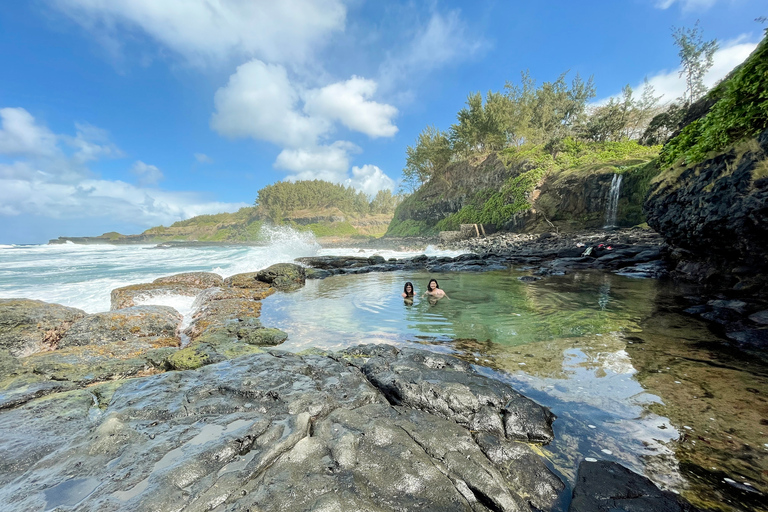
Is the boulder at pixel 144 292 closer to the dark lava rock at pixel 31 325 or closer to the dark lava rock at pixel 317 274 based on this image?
the dark lava rock at pixel 31 325

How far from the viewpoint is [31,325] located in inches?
232

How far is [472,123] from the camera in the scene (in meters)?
43.5

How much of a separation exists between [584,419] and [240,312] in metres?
7.89

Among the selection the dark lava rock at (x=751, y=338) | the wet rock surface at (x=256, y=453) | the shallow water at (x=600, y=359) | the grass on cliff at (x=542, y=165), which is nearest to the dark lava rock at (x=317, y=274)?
the shallow water at (x=600, y=359)

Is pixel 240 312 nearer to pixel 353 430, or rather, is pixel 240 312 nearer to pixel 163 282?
pixel 163 282

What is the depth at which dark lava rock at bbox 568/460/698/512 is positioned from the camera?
77.8 inches

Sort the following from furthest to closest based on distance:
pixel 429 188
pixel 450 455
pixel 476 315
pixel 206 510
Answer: pixel 429 188 < pixel 476 315 < pixel 450 455 < pixel 206 510

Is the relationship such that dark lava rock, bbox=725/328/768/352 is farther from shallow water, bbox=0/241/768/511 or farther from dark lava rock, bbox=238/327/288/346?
dark lava rock, bbox=238/327/288/346

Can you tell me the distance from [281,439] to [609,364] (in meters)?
4.84

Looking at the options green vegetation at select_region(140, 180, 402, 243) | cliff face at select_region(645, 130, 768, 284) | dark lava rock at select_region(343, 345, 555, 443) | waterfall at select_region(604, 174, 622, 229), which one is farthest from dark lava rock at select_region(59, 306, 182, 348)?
green vegetation at select_region(140, 180, 402, 243)

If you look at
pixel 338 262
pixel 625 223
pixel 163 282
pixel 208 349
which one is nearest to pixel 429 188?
pixel 625 223

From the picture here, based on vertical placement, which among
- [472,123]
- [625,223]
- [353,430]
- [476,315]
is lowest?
[476,315]

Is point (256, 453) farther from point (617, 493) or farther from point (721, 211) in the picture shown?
point (721, 211)

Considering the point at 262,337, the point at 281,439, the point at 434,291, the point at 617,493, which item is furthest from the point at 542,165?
the point at 281,439
